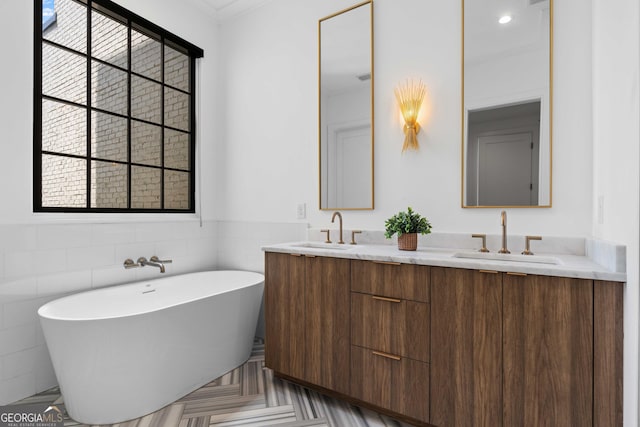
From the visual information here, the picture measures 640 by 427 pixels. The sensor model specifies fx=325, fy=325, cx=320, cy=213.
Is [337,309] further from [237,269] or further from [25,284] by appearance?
[25,284]

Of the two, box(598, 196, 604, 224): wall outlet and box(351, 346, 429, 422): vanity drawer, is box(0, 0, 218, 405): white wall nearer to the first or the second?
box(351, 346, 429, 422): vanity drawer

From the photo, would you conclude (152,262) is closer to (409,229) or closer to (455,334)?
(409,229)

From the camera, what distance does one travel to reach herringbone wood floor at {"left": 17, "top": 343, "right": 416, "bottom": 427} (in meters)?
1.74

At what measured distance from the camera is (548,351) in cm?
131

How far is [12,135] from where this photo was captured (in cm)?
192

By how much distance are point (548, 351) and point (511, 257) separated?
0.50m

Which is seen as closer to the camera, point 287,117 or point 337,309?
point 337,309

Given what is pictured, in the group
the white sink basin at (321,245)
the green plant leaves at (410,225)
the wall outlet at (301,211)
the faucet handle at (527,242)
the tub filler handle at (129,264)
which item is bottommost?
the tub filler handle at (129,264)

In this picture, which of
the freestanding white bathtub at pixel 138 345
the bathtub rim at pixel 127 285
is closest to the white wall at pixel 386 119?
the bathtub rim at pixel 127 285

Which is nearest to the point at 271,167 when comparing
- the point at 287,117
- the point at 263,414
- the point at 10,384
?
the point at 287,117

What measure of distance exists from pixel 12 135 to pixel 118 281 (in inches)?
45.0

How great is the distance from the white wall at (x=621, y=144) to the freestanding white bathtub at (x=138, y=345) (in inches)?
79.2

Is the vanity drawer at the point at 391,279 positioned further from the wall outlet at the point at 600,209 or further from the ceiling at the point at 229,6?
the ceiling at the point at 229,6

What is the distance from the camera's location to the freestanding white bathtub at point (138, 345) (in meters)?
1.63
